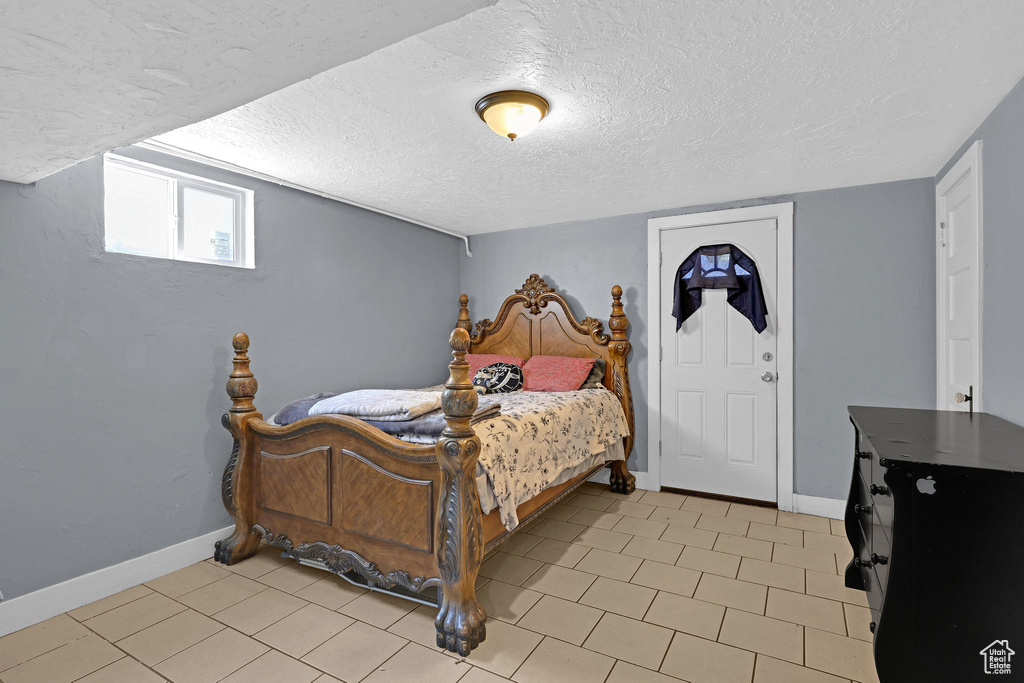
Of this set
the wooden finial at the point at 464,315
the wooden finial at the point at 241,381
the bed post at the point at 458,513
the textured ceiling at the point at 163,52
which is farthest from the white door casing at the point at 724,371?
the textured ceiling at the point at 163,52

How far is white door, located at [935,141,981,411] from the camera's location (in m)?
2.28

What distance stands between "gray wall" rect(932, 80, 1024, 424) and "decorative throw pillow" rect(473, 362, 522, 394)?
267cm

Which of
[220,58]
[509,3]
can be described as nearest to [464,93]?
[509,3]

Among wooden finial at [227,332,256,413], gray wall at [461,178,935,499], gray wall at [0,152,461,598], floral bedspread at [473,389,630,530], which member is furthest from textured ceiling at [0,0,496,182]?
gray wall at [461,178,935,499]

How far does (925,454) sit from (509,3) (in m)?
1.76

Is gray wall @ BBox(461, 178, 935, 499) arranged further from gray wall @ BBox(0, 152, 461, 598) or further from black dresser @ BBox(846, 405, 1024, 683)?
gray wall @ BBox(0, 152, 461, 598)

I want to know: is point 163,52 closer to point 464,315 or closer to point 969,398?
point 969,398

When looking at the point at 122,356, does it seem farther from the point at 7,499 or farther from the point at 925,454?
the point at 925,454

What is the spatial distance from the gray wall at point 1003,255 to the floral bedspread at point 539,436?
6.35 feet

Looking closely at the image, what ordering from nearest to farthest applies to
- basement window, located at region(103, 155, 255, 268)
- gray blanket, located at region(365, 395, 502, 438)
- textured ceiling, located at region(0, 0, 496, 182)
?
textured ceiling, located at region(0, 0, 496, 182) < gray blanket, located at region(365, 395, 502, 438) < basement window, located at region(103, 155, 255, 268)

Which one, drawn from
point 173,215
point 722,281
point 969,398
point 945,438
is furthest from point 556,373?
point 173,215

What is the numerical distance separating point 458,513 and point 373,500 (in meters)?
0.48

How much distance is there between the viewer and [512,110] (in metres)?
2.04

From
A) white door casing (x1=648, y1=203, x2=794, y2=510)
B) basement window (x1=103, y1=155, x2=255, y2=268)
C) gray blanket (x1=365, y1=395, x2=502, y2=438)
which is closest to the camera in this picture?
gray blanket (x1=365, y1=395, x2=502, y2=438)
